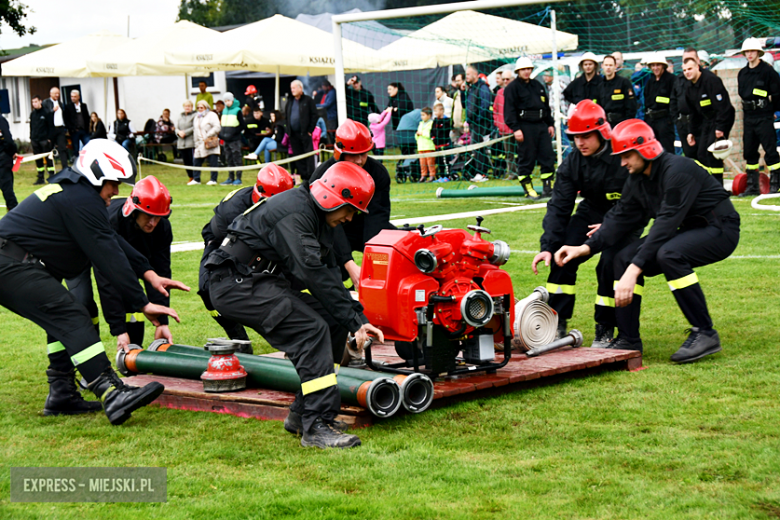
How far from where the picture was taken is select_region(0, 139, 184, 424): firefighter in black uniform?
537 cm

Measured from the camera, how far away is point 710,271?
31.8 feet

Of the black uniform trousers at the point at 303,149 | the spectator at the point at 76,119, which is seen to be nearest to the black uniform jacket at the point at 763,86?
the black uniform trousers at the point at 303,149

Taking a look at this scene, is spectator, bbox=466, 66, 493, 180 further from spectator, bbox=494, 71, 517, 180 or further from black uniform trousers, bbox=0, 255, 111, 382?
black uniform trousers, bbox=0, 255, 111, 382

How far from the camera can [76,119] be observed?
86.6 feet

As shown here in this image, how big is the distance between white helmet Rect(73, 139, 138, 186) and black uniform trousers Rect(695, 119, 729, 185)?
11487 mm

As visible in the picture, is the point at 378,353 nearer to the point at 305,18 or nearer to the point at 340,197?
the point at 340,197

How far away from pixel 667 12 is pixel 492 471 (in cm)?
2290

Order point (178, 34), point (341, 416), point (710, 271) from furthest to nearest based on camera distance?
1. point (178, 34)
2. point (710, 271)
3. point (341, 416)

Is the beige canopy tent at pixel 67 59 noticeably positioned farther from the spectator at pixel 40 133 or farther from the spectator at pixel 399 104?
the spectator at pixel 399 104

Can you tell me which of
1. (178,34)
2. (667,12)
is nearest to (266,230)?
(667,12)

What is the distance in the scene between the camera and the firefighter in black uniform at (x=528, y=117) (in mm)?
15625

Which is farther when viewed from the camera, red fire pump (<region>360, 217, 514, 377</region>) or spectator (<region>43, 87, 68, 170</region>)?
spectator (<region>43, 87, 68, 170</region>)

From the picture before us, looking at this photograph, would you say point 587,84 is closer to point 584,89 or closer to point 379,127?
point 584,89

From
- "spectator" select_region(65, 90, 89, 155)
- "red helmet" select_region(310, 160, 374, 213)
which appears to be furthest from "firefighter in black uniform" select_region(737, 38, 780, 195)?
"spectator" select_region(65, 90, 89, 155)
